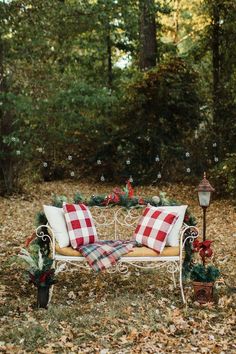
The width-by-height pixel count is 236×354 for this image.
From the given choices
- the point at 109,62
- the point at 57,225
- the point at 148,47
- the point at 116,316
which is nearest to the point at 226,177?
the point at 148,47

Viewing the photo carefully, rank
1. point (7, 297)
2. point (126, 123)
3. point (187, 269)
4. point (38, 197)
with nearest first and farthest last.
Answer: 1. point (7, 297)
2. point (187, 269)
3. point (38, 197)
4. point (126, 123)

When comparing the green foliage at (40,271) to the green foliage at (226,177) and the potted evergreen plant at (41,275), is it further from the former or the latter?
the green foliage at (226,177)

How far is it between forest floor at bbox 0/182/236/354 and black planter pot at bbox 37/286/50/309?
0.08 metres

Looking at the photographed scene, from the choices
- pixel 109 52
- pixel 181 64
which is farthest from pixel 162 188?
pixel 109 52

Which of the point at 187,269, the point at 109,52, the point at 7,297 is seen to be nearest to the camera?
the point at 7,297

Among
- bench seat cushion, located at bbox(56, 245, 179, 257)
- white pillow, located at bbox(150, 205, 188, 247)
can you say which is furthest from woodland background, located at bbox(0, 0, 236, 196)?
bench seat cushion, located at bbox(56, 245, 179, 257)

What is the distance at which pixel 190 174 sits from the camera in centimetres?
1380

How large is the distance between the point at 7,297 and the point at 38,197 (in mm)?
6640

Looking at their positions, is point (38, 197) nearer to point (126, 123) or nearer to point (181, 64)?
point (126, 123)

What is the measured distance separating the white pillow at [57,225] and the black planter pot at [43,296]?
1.82 ft

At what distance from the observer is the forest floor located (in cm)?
426

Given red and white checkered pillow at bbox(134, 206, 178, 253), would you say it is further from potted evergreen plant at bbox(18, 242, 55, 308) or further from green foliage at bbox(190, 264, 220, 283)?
potted evergreen plant at bbox(18, 242, 55, 308)

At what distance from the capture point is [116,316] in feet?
15.8

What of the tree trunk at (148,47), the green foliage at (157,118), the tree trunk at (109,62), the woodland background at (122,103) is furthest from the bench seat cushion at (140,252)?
the tree trunk at (109,62)
